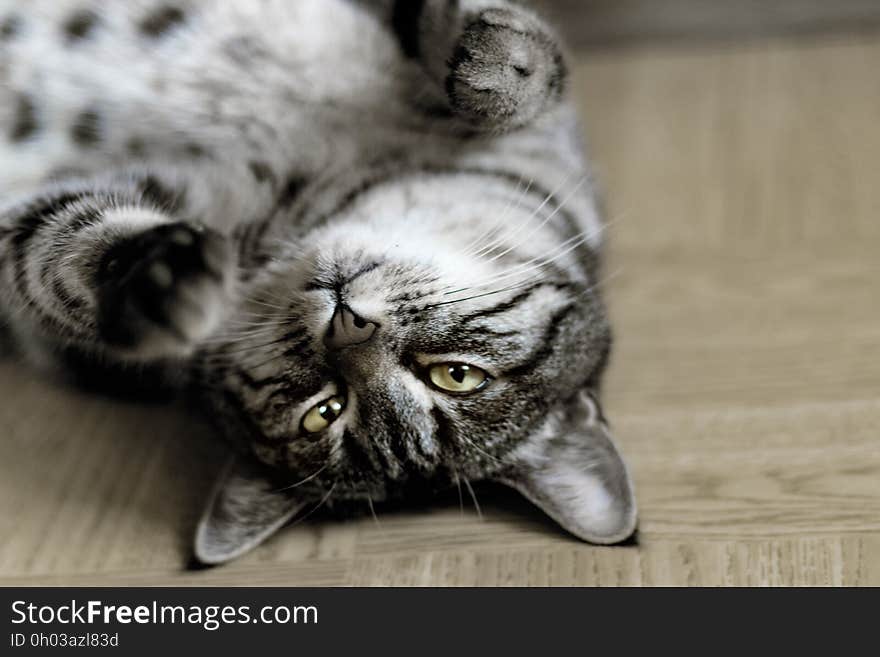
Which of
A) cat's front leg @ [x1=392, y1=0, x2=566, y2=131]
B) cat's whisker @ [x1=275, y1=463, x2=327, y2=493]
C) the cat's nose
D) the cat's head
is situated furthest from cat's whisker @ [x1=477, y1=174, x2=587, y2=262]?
cat's whisker @ [x1=275, y1=463, x2=327, y2=493]

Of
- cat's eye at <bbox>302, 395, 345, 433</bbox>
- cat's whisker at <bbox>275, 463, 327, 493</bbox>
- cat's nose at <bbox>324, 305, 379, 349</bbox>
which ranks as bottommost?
cat's whisker at <bbox>275, 463, 327, 493</bbox>

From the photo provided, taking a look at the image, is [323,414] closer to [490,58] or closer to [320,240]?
[320,240]

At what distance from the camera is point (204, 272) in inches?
51.2

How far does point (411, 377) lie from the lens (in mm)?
1533

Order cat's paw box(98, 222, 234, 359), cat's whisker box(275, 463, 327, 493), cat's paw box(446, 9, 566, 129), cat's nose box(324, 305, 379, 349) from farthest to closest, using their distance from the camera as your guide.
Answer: cat's paw box(446, 9, 566, 129) < cat's whisker box(275, 463, 327, 493) < cat's nose box(324, 305, 379, 349) < cat's paw box(98, 222, 234, 359)

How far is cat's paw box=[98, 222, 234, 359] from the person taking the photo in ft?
4.16

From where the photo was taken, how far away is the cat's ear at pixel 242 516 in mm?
1623

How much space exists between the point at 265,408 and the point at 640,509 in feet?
2.09

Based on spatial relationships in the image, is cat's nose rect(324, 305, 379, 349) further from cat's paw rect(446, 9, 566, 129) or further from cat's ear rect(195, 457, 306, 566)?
cat's paw rect(446, 9, 566, 129)

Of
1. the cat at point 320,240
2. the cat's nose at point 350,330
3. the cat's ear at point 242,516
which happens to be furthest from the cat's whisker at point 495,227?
the cat's ear at point 242,516

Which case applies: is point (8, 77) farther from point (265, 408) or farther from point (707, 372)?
point (707, 372)

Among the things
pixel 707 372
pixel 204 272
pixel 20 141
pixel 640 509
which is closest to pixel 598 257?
pixel 707 372

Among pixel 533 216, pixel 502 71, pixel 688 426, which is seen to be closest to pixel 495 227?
pixel 533 216

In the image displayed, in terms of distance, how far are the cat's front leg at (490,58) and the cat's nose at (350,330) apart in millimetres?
512
